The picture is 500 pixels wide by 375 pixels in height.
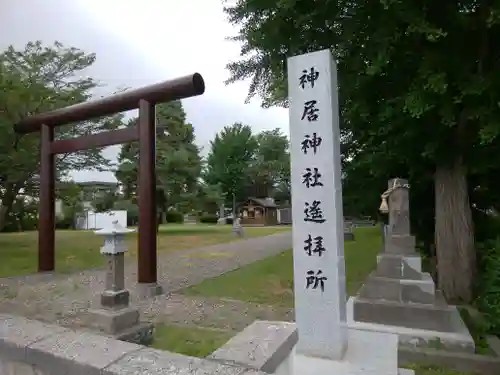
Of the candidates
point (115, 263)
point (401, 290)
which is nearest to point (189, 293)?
point (115, 263)

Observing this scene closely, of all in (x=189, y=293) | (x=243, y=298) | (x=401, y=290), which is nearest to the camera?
(x=401, y=290)

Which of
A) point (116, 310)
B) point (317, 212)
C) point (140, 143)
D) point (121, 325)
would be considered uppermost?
point (140, 143)

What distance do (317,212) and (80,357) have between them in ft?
6.31

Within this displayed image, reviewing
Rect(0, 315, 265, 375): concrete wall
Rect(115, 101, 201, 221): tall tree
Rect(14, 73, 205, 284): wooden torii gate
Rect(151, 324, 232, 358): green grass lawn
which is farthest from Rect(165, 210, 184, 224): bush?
Rect(0, 315, 265, 375): concrete wall

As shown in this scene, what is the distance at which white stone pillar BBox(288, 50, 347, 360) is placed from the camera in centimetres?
284

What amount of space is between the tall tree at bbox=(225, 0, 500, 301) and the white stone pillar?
6.87 feet

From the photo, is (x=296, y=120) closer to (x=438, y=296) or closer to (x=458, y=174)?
(x=438, y=296)

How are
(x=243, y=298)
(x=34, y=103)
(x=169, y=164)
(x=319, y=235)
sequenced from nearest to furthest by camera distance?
(x=319, y=235)
(x=243, y=298)
(x=34, y=103)
(x=169, y=164)

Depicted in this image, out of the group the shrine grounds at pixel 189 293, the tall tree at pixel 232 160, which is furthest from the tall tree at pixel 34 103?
the tall tree at pixel 232 160

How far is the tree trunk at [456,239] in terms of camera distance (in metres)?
5.93

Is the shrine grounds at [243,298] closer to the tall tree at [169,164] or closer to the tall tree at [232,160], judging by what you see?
the tall tree at [169,164]

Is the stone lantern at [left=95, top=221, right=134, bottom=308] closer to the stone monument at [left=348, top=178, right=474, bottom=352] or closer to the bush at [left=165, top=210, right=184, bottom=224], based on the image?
the stone monument at [left=348, top=178, right=474, bottom=352]

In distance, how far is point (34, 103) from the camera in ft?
32.1

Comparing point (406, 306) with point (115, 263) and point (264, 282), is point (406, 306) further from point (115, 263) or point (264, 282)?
point (115, 263)
